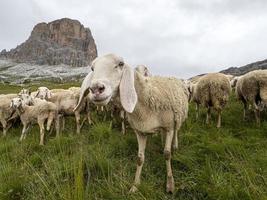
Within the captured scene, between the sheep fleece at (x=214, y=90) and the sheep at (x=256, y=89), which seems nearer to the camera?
the sheep at (x=256, y=89)

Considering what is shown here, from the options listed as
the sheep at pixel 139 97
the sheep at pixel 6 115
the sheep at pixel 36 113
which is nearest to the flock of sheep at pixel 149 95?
the sheep at pixel 139 97

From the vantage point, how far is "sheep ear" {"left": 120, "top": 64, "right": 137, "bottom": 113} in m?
4.57

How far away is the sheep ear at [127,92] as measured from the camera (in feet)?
15.0

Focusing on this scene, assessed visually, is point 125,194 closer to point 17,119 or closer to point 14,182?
point 14,182

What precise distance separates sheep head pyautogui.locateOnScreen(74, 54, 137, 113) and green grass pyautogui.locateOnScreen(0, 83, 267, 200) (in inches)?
39.9

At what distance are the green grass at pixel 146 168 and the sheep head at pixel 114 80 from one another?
1.01 metres

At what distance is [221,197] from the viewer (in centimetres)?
470

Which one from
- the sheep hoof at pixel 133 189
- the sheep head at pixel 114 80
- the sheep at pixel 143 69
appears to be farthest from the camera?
the sheep at pixel 143 69

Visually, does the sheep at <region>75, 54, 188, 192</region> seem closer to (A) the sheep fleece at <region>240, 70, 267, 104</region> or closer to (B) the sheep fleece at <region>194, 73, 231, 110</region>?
(B) the sheep fleece at <region>194, 73, 231, 110</region>

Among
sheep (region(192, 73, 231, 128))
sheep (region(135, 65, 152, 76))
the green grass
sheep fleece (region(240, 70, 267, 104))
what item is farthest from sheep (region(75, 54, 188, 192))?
sheep fleece (region(240, 70, 267, 104))

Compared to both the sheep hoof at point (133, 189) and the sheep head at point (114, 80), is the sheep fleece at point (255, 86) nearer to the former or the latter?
the sheep hoof at point (133, 189)

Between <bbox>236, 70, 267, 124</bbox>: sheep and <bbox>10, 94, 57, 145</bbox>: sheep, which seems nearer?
<bbox>236, 70, 267, 124</bbox>: sheep

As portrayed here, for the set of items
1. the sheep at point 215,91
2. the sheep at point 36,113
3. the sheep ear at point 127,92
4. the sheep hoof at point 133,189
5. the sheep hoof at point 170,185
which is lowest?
the sheep hoof at point 170,185

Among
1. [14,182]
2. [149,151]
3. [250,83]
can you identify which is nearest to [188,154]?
[149,151]
